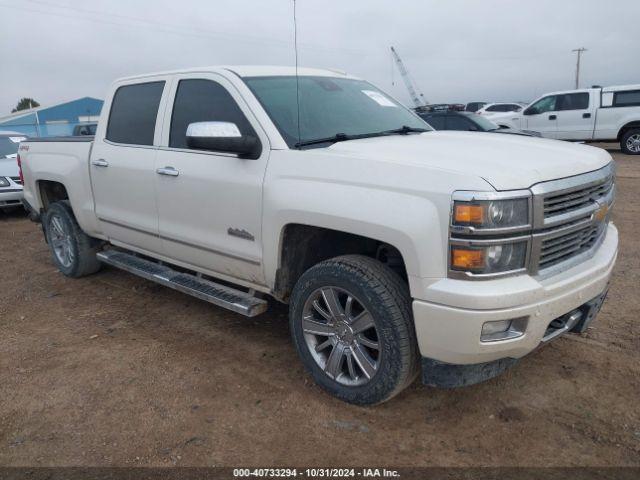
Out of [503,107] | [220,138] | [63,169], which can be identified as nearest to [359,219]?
[220,138]

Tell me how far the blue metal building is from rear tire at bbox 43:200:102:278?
32.2 metres

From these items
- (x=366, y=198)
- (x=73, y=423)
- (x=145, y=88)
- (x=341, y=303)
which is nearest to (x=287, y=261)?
(x=341, y=303)

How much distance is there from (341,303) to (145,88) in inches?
102

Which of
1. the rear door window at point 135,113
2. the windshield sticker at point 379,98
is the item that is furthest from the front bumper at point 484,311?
the rear door window at point 135,113

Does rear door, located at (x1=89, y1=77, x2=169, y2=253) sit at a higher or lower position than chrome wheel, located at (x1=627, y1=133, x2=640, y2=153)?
higher

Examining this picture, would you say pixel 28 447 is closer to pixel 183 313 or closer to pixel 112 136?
pixel 183 313

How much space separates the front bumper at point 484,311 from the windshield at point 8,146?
1028cm

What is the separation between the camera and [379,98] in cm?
433

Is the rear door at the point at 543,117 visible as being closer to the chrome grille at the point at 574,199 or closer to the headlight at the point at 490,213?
the chrome grille at the point at 574,199

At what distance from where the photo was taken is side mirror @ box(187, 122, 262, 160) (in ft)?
10.5

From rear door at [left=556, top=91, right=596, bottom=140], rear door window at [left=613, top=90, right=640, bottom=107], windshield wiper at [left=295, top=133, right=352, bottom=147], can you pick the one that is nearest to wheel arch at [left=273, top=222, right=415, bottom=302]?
windshield wiper at [left=295, top=133, right=352, bottom=147]

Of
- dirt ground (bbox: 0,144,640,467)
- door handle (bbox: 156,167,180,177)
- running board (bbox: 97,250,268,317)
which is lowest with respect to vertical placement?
dirt ground (bbox: 0,144,640,467)

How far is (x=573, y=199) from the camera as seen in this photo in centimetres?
280

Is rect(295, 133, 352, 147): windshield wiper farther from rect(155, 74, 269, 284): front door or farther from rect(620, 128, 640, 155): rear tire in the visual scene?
rect(620, 128, 640, 155): rear tire
